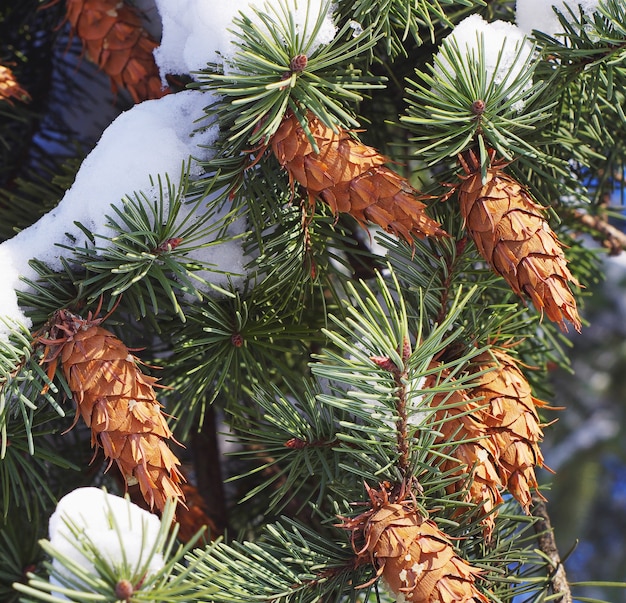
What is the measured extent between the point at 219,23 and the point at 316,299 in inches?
11.3

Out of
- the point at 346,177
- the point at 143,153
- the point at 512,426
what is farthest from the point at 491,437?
the point at 143,153

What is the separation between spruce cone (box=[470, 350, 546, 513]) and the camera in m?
0.54

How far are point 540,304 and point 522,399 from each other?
0.09m

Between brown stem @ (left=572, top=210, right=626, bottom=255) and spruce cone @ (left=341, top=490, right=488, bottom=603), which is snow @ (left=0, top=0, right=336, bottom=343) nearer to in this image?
spruce cone @ (left=341, top=490, right=488, bottom=603)

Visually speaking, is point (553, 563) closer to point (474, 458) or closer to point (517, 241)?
point (474, 458)

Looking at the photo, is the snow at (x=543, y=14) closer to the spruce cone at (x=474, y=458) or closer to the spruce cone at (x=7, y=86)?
the spruce cone at (x=474, y=458)

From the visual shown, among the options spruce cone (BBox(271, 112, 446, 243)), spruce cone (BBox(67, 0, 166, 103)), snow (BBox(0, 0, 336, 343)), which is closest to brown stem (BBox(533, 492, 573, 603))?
spruce cone (BBox(271, 112, 446, 243))

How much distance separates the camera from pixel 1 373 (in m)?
0.52

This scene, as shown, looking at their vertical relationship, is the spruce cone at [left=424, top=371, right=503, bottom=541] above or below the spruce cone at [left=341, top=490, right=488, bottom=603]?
above

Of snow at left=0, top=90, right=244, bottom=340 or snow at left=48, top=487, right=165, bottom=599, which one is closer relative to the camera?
snow at left=48, top=487, right=165, bottom=599

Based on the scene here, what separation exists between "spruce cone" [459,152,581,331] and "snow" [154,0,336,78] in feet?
0.52

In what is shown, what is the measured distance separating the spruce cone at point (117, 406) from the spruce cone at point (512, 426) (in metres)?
0.24

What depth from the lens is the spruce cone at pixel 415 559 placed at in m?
0.47

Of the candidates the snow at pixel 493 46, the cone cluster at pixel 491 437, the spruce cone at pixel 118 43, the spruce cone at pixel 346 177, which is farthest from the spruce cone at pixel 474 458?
the spruce cone at pixel 118 43
